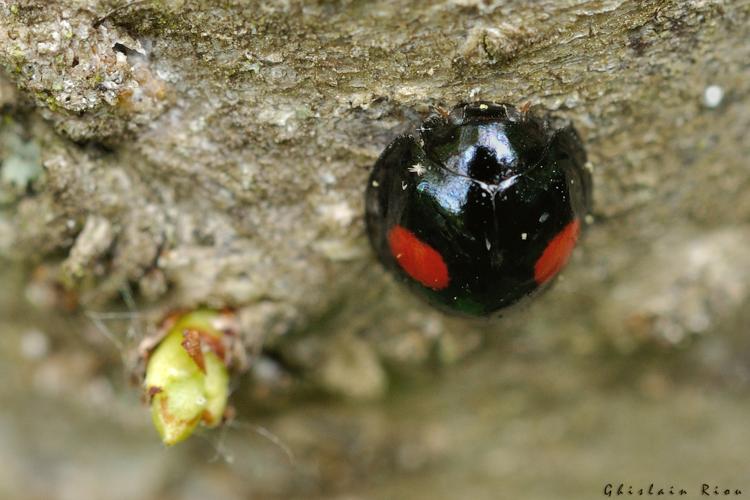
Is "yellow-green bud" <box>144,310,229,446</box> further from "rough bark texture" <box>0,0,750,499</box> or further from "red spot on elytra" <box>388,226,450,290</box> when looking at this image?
"red spot on elytra" <box>388,226,450,290</box>

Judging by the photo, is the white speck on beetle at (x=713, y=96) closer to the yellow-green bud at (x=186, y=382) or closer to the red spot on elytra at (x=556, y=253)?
the red spot on elytra at (x=556, y=253)

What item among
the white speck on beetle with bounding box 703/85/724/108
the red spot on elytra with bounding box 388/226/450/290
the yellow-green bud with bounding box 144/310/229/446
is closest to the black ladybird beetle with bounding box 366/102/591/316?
the red spot on elytra with bounding box 388/226/450/290

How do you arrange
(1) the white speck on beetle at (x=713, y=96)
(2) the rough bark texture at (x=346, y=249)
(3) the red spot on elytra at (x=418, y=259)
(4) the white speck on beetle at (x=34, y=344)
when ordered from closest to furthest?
(2) the rough bark texture at (x=346, y=249)
(3) the red spot on elytra at (x=418, y=259)
(1) the white speck on beetle at (x=713, y=96)
(4) the white speck on beetle at (x=34, y=344)

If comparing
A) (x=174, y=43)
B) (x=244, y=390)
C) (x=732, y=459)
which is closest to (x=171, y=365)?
(x=244, y=390)

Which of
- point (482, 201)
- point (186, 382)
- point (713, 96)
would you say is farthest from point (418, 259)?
point (713, 96)

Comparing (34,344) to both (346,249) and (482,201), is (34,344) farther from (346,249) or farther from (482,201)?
(482,201)

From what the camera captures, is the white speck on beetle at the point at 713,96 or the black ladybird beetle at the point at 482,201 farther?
the white speck on beetle at the point at 713,96

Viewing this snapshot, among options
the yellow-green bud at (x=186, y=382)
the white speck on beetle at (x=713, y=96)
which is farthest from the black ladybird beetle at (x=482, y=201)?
the yellow-green bud at (x=186, y=382)
